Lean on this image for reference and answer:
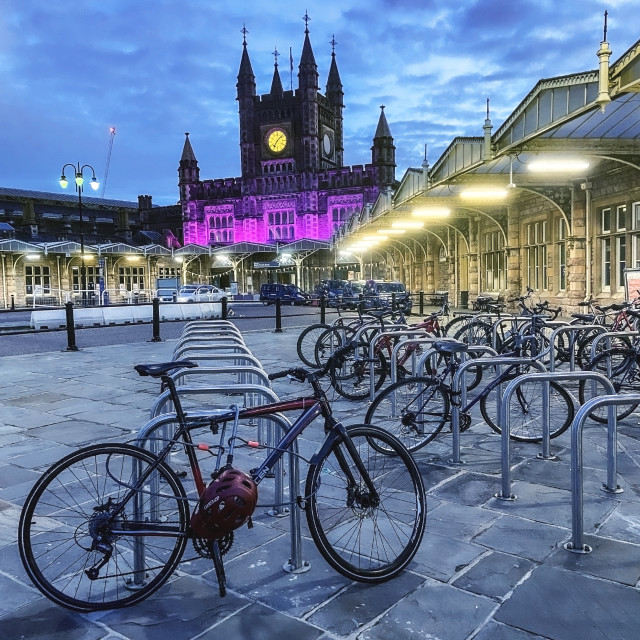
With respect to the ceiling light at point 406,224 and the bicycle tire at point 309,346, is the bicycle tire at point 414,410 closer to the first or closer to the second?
the bicycle tire at point 309,346

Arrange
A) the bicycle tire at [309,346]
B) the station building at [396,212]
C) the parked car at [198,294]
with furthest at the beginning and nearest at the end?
the parked car at [198,294] → the station building at [396,212] → the bicycle tire at [309,346]

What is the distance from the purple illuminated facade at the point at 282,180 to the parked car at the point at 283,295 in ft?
83.8

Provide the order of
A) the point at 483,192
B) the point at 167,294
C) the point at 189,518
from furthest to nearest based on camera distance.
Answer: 1. the point at 167,294
2. the point at 483,192
3. the point at 189,518

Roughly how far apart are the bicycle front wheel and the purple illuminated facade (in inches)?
2458

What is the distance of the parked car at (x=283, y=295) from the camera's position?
40.1 metres

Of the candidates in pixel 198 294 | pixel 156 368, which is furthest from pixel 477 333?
pixel 198 294

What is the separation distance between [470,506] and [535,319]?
4.45 m

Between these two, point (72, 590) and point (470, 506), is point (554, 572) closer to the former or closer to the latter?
point (470, 506)

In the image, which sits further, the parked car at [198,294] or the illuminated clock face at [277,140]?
the illuminated clock face at [277,140]

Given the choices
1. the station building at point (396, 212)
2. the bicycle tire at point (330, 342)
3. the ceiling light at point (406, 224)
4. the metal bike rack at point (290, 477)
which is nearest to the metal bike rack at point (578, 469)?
the metal bike rack at point (290, 477)

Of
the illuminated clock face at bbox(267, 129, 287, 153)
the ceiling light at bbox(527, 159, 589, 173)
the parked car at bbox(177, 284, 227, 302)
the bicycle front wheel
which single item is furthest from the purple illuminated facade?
the bicycle front wheel

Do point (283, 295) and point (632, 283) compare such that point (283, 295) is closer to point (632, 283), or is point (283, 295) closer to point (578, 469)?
point (632, 283)

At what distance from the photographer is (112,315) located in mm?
23234

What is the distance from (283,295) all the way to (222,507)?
38.2 meters
